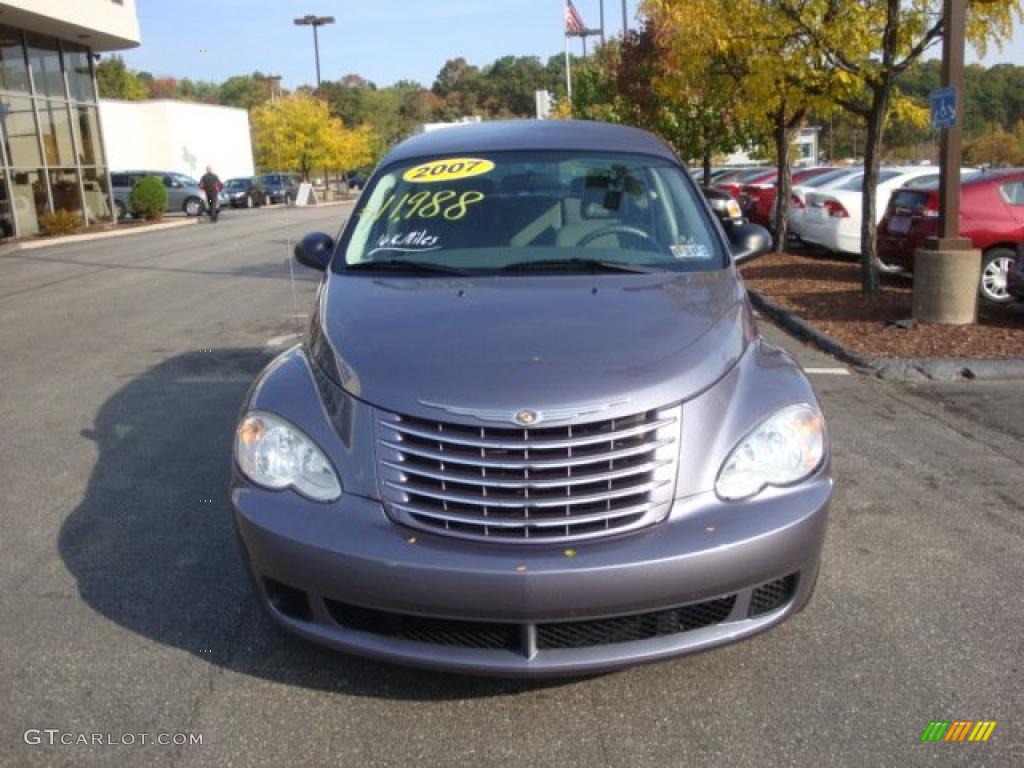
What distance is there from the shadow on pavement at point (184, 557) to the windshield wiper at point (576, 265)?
1.67 meters

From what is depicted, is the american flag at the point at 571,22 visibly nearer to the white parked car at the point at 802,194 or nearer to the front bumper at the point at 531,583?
the white parked car at the point at 802,194

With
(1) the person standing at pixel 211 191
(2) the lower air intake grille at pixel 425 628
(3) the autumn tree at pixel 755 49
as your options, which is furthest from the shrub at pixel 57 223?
(2) the lower air intake grille at pixel 425 628

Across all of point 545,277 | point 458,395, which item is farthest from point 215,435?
point 458,395

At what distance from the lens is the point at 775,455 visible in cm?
298

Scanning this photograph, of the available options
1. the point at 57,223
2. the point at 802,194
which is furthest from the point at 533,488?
the point at 57,223

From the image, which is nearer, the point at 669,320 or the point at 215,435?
the point at 669,320

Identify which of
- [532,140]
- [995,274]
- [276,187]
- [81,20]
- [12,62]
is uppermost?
[81,20]

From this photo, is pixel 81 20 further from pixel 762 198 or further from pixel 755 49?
pixel 755 49

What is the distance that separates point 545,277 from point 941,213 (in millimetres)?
6317

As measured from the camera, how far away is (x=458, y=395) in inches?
Answer: 113

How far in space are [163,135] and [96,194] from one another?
77.0ft

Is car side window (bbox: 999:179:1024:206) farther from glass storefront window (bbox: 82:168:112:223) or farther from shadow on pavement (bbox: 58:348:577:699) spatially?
glass storefront window (bbox: 82:168:112:223)

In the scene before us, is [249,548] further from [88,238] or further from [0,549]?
[88,238]

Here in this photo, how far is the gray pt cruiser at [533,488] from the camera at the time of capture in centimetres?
269
